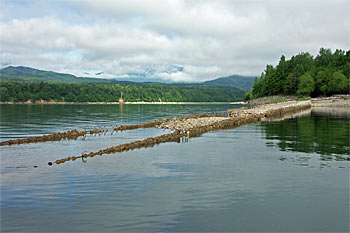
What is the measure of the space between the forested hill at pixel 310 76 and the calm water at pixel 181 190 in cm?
9735

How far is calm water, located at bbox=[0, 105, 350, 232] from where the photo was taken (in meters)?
12.1

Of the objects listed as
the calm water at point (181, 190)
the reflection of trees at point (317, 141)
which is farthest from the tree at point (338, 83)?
the calm water at point (181, 190)

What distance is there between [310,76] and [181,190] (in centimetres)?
11762

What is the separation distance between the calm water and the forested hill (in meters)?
97.3

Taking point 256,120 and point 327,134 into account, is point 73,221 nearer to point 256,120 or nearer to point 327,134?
point 327,134

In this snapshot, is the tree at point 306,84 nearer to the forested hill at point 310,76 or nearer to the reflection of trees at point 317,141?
the forested hill at point 310,76

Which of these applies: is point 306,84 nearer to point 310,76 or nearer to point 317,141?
point 310,76

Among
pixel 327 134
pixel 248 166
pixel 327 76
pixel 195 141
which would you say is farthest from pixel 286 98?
pixel 248 166

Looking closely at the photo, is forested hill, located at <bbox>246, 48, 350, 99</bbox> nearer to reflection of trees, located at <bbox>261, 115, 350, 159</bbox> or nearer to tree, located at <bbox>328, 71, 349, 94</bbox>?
tree, located at <bbox>328, 71, 349, 94</bbox>

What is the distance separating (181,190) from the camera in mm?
15812

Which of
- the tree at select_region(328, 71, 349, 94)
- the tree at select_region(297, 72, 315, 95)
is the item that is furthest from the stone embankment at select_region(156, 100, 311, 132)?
the tree at select_region(297, 72, 315, 95)

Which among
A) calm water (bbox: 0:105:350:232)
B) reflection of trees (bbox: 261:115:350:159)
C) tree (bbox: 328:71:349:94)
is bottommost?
calm water (bbox: 0:105:350:232)

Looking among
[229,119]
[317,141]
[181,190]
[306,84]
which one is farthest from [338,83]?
[181,190]

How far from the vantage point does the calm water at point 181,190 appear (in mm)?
12102
